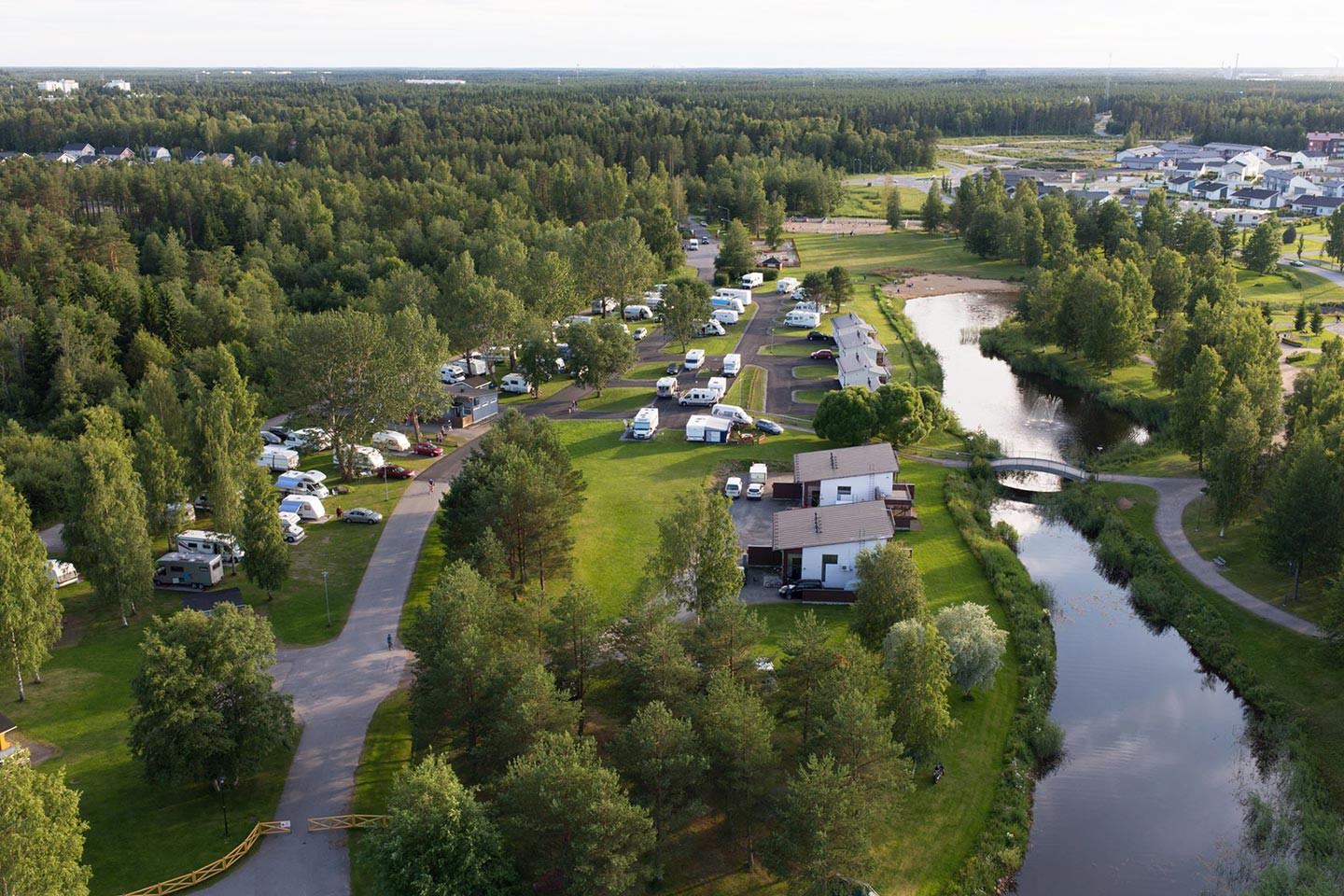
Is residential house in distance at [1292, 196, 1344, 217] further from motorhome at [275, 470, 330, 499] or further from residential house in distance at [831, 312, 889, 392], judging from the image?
motorhome at [275, 470, 330, 499]

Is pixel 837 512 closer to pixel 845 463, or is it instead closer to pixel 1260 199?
pixel 845 463

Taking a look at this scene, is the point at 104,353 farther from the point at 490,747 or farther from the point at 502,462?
the point at 490,747

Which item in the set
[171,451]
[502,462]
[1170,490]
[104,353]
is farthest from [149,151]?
[1170,490]

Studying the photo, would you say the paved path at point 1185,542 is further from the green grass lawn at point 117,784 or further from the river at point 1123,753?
the green grass lawn at point 117,784

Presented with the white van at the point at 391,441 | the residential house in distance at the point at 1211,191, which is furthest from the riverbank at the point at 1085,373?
the residential house in distance at the point at 1211,191

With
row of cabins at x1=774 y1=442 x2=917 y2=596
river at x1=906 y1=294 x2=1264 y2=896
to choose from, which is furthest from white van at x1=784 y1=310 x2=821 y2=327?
river at x1=906 y1=294 x2=1264 y2=896

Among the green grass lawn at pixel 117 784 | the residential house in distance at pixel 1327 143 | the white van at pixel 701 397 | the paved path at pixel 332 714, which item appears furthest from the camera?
the residential house in distance at pixel 1327 143
